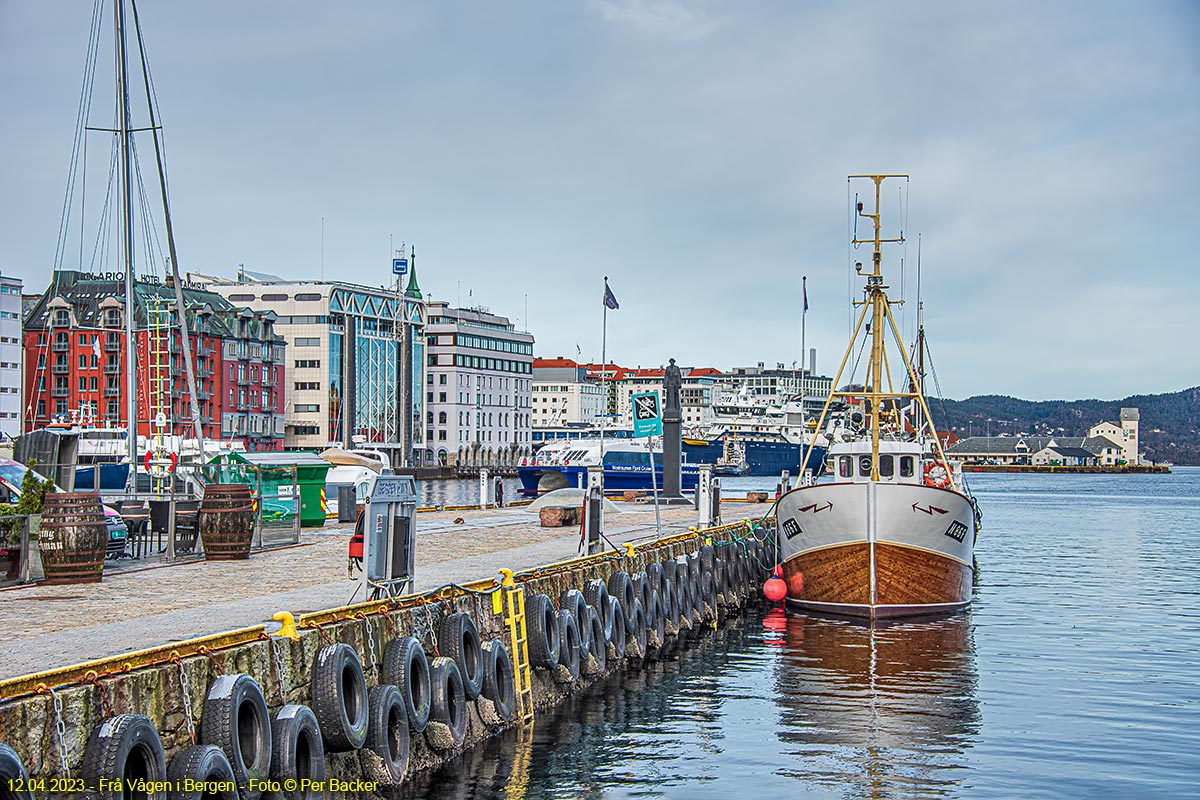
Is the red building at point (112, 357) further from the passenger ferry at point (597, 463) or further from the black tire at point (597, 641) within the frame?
the black tire at point (597, 641)

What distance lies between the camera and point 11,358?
106 metres

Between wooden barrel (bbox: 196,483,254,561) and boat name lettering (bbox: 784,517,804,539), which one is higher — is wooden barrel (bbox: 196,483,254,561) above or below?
above

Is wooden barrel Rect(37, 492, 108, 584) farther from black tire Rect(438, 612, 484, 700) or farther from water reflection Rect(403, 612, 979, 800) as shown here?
water reflection Rect(403, 612, 979, 800)

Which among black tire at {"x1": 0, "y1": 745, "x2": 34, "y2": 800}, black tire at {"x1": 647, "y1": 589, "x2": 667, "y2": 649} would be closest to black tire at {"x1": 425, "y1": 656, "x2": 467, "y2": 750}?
black tire at {"x1": 0, "y1": 745, "x2": 34, "y2": 800}

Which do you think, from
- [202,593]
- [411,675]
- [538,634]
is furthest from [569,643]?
[202,593]

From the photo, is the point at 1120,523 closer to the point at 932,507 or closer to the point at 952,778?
the point at 932,507

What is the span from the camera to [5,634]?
44.9 ft

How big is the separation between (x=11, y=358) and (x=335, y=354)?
141 ft

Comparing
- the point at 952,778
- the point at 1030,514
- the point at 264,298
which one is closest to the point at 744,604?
the point at 952,778

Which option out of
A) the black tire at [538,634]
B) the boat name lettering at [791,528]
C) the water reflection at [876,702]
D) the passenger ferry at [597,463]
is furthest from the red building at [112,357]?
the black tire at [538,634]

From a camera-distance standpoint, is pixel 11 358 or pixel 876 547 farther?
pixel 11 358

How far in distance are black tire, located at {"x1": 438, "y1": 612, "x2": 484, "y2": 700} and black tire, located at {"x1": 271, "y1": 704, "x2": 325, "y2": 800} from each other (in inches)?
150

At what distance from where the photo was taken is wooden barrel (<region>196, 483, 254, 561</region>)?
22844 millimetres

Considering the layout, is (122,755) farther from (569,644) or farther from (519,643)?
(569,644)
